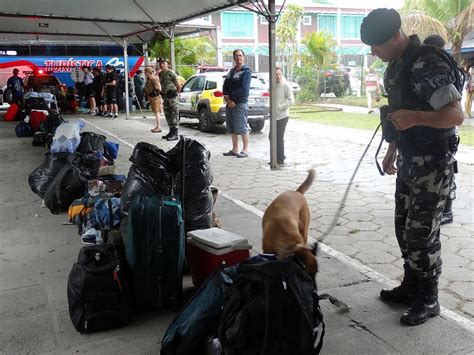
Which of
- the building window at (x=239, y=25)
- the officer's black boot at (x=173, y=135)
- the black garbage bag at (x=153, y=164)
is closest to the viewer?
the black garbage bag at (x=153, y=164)

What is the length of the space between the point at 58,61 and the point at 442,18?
17.8 m

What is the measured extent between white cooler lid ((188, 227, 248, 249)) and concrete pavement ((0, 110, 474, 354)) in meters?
0.57

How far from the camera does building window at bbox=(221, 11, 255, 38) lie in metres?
48.5

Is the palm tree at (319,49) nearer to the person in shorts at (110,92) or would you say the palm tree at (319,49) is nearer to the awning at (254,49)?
the person in shorts at (110,92)

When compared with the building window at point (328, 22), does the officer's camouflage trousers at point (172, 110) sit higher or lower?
lower

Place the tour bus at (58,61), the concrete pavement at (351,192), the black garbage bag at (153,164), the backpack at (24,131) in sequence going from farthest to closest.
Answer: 1. the tour bus at (58,61)
2. the backpack at (24,131)
3. the concrete pavement at (351,192)
4. the black garbage bag at (153,164)

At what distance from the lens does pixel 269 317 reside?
226cm

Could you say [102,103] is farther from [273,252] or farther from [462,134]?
[273,252]

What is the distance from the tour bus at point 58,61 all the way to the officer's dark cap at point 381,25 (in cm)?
2030

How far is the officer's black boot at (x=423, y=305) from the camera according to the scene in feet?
10.1

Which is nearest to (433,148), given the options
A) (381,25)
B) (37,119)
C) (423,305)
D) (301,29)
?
(381,25)

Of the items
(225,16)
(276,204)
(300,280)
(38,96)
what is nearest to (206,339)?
(300,280)

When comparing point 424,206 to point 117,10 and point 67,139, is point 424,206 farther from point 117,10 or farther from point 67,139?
point 117,10

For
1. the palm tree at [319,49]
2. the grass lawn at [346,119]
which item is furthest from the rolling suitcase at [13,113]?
the palm tree at [319,49]
